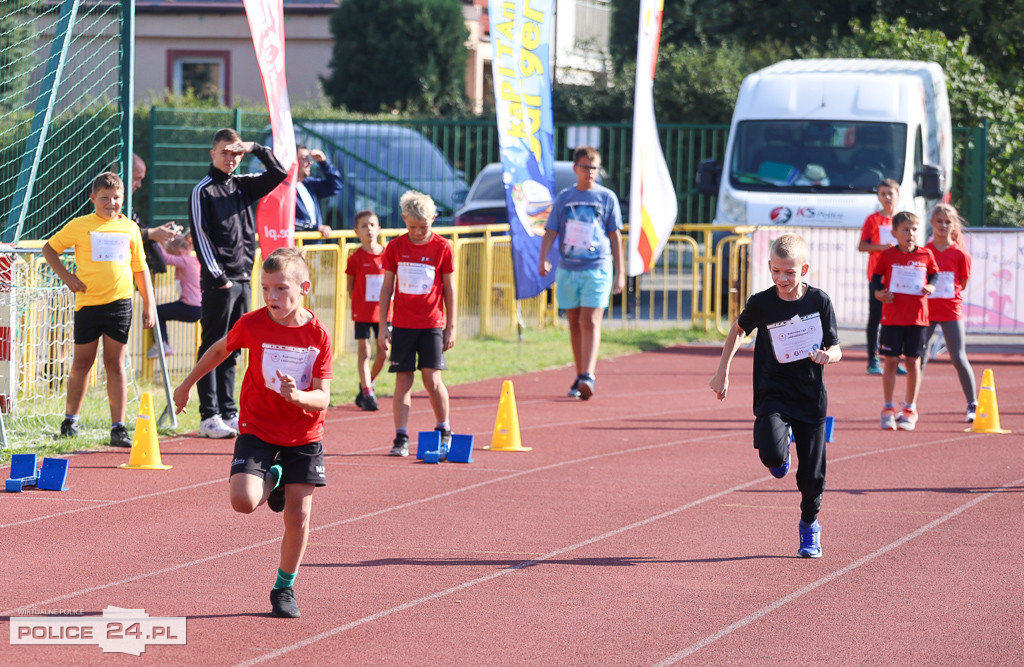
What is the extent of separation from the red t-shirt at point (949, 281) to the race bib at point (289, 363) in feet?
24.3

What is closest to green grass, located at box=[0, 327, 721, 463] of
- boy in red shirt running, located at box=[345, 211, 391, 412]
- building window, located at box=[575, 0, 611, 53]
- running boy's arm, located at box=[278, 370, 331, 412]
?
boy in red shirt running, located at box=[345, 211, 391, 412]

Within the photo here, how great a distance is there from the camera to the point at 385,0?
3641 centimetres

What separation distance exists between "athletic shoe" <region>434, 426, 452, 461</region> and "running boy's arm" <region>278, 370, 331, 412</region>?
402 cm

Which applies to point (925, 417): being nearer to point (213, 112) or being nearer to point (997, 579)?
point (997, 579)

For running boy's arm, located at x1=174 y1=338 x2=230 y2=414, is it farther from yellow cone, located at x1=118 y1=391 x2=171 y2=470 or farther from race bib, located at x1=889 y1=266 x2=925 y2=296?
race bib, located at x1=889 y1=266 x2=925 y2=296

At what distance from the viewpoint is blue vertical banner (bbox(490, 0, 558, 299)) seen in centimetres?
1479

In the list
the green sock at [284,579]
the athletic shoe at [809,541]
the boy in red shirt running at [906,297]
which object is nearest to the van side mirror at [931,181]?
the boy in red shirt running at [906,297]

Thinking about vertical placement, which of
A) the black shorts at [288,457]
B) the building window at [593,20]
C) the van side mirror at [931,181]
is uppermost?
the building window at [593,20]

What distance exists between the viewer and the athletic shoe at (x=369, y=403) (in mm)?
12789

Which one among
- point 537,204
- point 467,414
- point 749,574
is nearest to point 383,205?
point 537,204

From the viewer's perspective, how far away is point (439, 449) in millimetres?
10281

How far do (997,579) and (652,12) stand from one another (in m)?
9.48

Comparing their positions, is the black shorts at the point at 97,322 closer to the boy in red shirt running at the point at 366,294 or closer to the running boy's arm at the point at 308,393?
the boy in red shirt running at the point at 366,294

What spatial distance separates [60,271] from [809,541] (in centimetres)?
547
